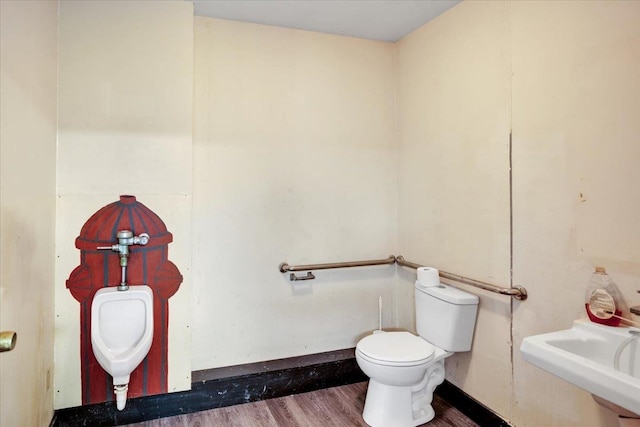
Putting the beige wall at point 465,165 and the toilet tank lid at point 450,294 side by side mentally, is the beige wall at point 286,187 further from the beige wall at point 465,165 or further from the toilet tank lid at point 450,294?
the toilet tank lid at point 450,294

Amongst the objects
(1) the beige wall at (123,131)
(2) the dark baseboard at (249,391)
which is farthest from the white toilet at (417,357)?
(1) the beige wall at (123,131)

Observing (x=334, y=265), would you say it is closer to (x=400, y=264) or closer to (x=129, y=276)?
(x=400, y=264)

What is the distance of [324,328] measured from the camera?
8.49 ft

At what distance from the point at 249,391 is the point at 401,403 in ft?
2.95

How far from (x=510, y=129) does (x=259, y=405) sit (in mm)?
2046

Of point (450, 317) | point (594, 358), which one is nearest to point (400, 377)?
point (450, 317)

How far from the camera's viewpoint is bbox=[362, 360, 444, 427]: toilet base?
6.43ft

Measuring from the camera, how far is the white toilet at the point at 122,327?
1843 millimetres

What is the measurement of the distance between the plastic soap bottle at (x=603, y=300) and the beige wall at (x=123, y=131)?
1936 mm

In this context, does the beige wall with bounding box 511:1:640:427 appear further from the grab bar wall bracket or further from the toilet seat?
the toilet seat

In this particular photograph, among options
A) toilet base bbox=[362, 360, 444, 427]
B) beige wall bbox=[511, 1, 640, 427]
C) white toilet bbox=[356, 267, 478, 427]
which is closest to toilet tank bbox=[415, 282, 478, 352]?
white toilet bbox=[356, 267, 478, 427]

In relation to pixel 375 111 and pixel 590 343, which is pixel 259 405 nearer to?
pixel 590 343

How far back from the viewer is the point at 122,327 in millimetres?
2000

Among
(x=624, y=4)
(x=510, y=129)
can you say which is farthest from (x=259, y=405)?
(x=624, y=4)
